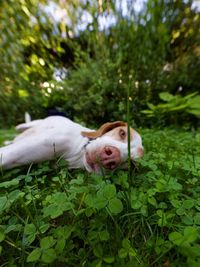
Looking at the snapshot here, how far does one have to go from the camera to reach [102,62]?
17.4 ft

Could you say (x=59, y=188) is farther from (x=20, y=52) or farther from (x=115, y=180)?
(x=20, y=52)

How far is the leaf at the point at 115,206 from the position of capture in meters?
1.20

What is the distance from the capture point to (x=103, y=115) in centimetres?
509

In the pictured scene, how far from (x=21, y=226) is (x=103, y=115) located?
3.87 m

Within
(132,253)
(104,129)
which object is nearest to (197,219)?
(132,253)

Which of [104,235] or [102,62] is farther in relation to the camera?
[102,62]

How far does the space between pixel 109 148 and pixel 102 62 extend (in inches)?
145

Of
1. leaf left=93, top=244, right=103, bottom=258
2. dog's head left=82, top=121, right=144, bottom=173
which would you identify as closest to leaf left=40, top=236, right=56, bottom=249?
leaf left=93, top=244, right=103, bottom=258

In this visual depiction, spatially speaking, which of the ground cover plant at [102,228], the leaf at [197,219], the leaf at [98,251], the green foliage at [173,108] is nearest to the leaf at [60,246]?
the ground cover plant at [102,228]

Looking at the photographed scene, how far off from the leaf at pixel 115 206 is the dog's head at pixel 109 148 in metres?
0.56

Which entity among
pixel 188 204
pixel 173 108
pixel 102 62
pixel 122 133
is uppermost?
pixel 102 62

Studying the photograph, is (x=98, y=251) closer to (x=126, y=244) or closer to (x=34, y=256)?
(x=126, y=244)

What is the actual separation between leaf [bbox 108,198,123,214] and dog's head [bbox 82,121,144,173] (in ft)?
1.84

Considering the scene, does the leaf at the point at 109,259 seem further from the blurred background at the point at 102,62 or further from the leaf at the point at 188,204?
the blurred background at the point at 102,62
